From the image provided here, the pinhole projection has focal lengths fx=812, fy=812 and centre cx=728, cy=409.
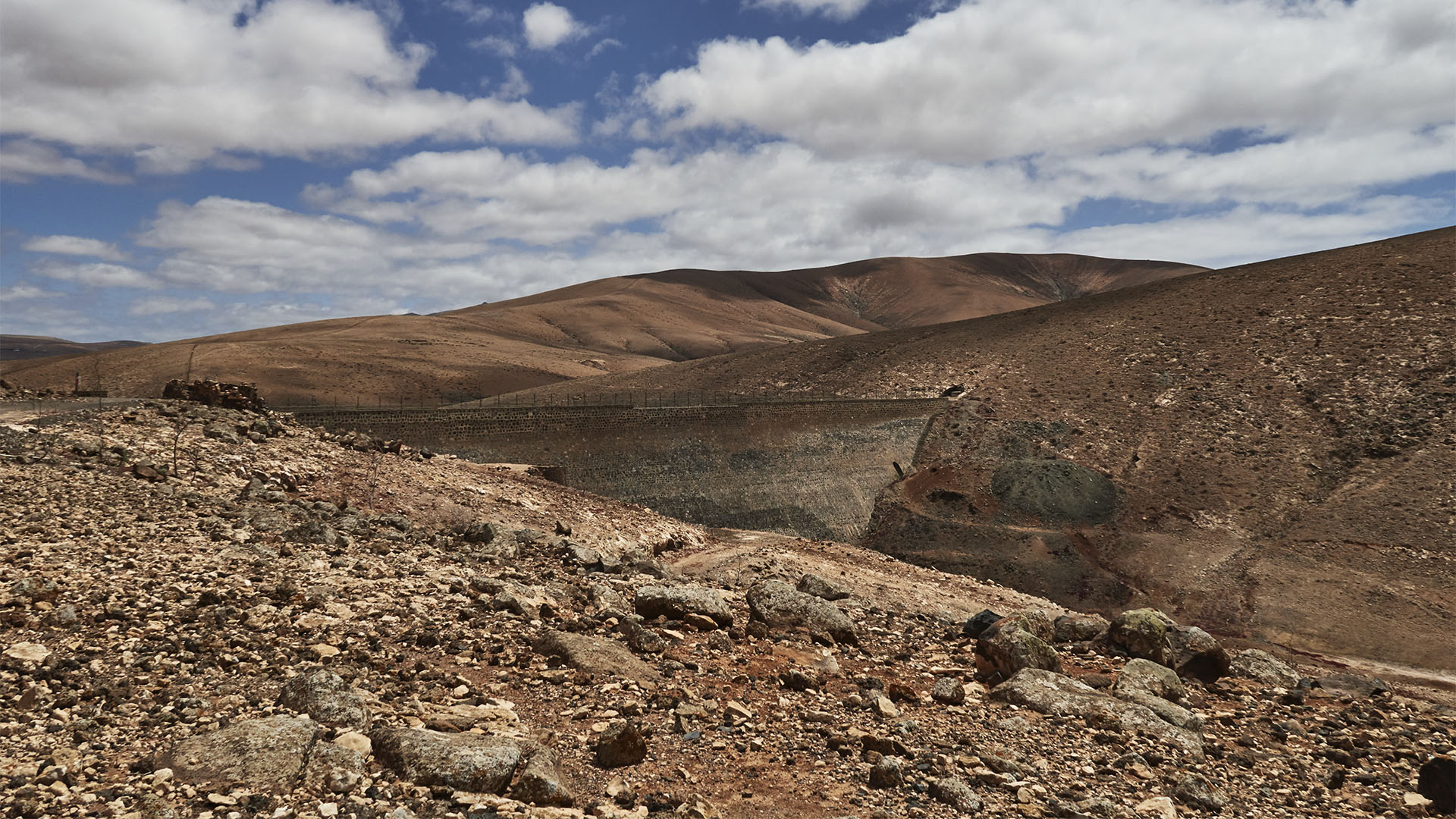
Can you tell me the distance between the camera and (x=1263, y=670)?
46.7 ft

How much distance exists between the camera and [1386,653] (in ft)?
87.9

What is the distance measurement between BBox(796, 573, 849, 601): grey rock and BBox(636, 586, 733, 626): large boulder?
403cm

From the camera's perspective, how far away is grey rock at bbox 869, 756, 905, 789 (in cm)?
766

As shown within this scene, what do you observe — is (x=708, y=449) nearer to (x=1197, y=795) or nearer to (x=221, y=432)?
(x=221, y=432)

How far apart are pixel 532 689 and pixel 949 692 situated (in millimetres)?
5194

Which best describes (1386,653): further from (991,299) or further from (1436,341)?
(991,299)

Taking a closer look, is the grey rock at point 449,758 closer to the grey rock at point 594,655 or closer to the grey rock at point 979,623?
the grey rock at point 594,655

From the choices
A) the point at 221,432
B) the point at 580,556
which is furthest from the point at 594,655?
the point at 221,432

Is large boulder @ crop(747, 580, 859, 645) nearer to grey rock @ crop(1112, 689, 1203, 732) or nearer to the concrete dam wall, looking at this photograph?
grey rock @ crop(1112, 689, 1203, 732)

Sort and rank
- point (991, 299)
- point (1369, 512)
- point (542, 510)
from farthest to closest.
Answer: point (991, 299) → point (1369, 512) → point (542, 510)

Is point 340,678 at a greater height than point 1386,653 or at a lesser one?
greater

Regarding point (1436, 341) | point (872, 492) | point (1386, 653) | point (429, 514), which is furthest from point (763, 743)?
point (1436, 341)

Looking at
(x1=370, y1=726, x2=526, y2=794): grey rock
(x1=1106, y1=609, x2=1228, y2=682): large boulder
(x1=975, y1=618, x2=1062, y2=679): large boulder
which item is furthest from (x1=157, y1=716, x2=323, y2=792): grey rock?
(x1=1106, y1=609, x2=1228, y2=682): large boulder

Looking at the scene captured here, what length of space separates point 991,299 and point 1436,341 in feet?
506
